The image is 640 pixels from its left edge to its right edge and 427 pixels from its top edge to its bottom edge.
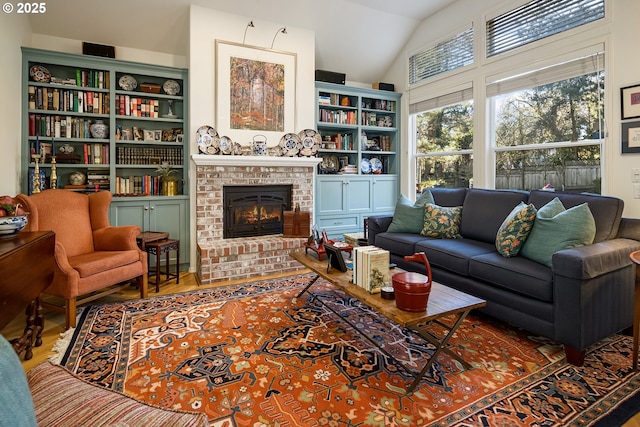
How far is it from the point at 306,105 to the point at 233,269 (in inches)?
95.0

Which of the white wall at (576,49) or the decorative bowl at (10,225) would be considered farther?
the white wall at (576,49)

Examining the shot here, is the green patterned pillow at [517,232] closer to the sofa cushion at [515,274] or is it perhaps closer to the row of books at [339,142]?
the sofa cushion at [515,274]

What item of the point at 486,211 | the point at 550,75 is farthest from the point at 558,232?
the point at 550,75

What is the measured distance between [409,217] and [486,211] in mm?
786

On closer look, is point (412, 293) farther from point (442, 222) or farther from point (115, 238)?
point (115, 238)

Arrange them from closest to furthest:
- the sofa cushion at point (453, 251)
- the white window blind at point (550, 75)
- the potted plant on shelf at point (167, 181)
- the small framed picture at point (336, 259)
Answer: the small framed picture at point (336, 259), the sofa cushion at point (453, 251), the white window blind at point (550, 75), the potted plant on shelf at point (167, 181)

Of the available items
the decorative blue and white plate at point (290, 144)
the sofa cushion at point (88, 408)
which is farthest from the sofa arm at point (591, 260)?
the decorative blue and white plate at point (290, 144)

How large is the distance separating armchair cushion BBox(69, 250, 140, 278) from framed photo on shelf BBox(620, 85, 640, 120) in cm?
454

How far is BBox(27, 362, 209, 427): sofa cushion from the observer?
2.76ft

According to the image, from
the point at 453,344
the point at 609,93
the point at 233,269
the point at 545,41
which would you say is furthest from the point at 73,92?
the point at 609,93

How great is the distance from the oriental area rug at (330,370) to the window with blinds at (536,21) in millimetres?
2899

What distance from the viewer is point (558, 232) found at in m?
2.37

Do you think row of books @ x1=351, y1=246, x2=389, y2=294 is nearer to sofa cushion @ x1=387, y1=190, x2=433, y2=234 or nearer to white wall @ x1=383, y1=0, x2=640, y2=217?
sofa cushion @ x1=387, y1=190, x2=433, y2=234

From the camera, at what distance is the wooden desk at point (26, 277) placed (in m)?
1.62
